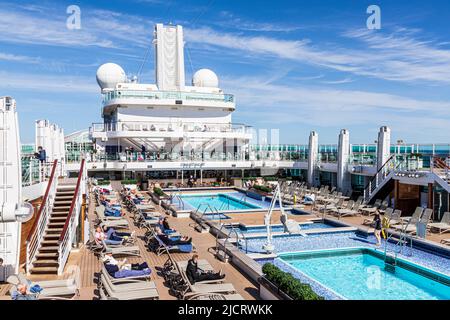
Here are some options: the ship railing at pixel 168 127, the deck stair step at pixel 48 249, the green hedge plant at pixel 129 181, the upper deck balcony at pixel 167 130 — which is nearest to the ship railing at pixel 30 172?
the deck stair step at pixel 48 249

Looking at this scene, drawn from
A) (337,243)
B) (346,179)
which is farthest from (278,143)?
(337,243)

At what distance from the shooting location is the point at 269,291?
6.60 meters

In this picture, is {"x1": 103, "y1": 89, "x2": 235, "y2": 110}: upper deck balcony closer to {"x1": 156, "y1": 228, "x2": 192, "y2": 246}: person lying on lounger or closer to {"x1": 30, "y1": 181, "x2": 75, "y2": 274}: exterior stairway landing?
{"x1": 30, "y1": 181, "x2": 75, "y2": 274}: exterior stairway landing

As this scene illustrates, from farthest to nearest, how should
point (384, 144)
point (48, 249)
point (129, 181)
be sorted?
point (129, 181) → point (384, 144) → point (48, 249)

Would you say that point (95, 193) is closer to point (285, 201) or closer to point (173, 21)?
point (285, 201)

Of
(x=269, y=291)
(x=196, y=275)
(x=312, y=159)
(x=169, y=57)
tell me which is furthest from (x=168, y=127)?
(x=269, y=291)

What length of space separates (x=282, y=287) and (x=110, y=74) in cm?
2883

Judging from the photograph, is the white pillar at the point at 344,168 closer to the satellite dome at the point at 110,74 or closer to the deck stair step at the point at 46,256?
the deck stair step at the point at 46,256

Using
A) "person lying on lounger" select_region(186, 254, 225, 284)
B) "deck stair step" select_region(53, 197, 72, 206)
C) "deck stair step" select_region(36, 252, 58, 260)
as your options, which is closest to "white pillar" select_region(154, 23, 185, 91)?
"deck stair step" select_region(53, 197, 72, 206)

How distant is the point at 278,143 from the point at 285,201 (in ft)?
40.1

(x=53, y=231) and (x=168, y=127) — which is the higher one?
(x=168, y=127)

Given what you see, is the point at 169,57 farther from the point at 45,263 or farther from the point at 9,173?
the point at 9,173

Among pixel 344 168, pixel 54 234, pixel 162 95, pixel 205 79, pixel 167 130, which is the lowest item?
pixel 54 234

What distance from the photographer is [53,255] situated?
336 inches
